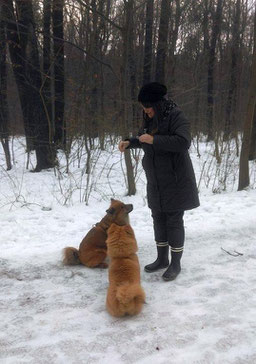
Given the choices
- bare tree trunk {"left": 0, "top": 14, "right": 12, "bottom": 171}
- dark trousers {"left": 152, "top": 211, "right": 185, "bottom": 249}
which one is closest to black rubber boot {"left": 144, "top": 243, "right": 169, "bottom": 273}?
dark trousers {"left": 152, "top": 211, "right": 185, "bottom": 249}

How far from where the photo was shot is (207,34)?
57.6 ft

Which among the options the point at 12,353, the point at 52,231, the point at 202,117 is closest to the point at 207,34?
the point at 202,117

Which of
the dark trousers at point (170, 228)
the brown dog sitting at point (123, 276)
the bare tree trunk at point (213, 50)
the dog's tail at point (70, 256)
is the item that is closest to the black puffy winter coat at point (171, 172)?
the dark trousers at point (170, 228)

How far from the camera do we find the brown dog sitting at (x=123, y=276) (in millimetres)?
2873

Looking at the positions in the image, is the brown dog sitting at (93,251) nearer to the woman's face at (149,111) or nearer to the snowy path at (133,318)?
the snowy path at (133,318)

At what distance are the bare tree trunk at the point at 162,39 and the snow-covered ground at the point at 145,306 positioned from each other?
6626mm

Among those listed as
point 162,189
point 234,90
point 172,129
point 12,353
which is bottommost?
point 12,353

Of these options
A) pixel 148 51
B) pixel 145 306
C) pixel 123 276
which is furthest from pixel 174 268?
pixel 148 51

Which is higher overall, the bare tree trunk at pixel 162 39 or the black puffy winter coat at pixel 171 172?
the bare tree trunk at pixel 162 39

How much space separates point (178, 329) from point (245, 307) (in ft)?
2.57

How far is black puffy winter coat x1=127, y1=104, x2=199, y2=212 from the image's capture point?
335 cm

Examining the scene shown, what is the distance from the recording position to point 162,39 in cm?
1071

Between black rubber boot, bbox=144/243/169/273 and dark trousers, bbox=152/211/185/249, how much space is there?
9 cm

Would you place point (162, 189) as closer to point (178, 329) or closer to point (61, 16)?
point (178, 329)
